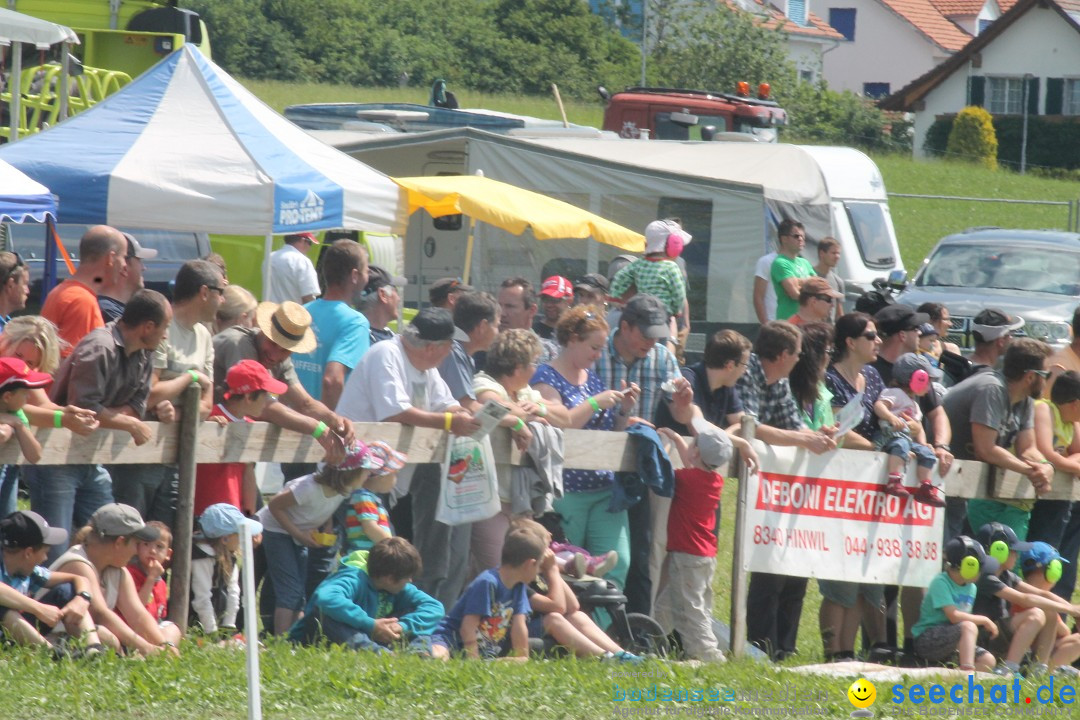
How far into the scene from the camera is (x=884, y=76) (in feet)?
226

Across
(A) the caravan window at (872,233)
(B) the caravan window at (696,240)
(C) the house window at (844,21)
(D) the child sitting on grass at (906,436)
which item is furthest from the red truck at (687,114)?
(C) the house window at (844,21)

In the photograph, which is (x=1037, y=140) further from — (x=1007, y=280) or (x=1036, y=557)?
(x=1036, y=557)

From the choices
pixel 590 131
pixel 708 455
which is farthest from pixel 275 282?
pixel 590 131

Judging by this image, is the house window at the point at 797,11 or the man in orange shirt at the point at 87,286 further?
the house window at the point at 797,11

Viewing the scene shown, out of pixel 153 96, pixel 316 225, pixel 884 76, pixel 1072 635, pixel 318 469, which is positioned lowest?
pixel 1072 635

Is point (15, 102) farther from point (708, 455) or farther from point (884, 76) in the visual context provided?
point (884, 76)

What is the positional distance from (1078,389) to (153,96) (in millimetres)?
6488

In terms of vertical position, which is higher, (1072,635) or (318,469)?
(318,469)

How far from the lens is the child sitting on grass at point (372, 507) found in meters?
6.91

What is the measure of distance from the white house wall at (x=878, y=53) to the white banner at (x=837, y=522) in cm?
6175

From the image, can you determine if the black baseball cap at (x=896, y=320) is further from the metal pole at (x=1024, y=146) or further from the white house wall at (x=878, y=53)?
the white house wall at (x=878, y=53)

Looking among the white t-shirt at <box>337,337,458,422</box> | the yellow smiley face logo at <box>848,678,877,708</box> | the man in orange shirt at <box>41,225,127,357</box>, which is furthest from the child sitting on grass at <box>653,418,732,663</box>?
the man in orange shirt at <box>41,225,127,357</box>

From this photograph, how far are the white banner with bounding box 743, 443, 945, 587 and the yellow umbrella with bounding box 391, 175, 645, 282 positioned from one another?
5.78 m

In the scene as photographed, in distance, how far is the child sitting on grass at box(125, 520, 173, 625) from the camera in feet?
21.0
